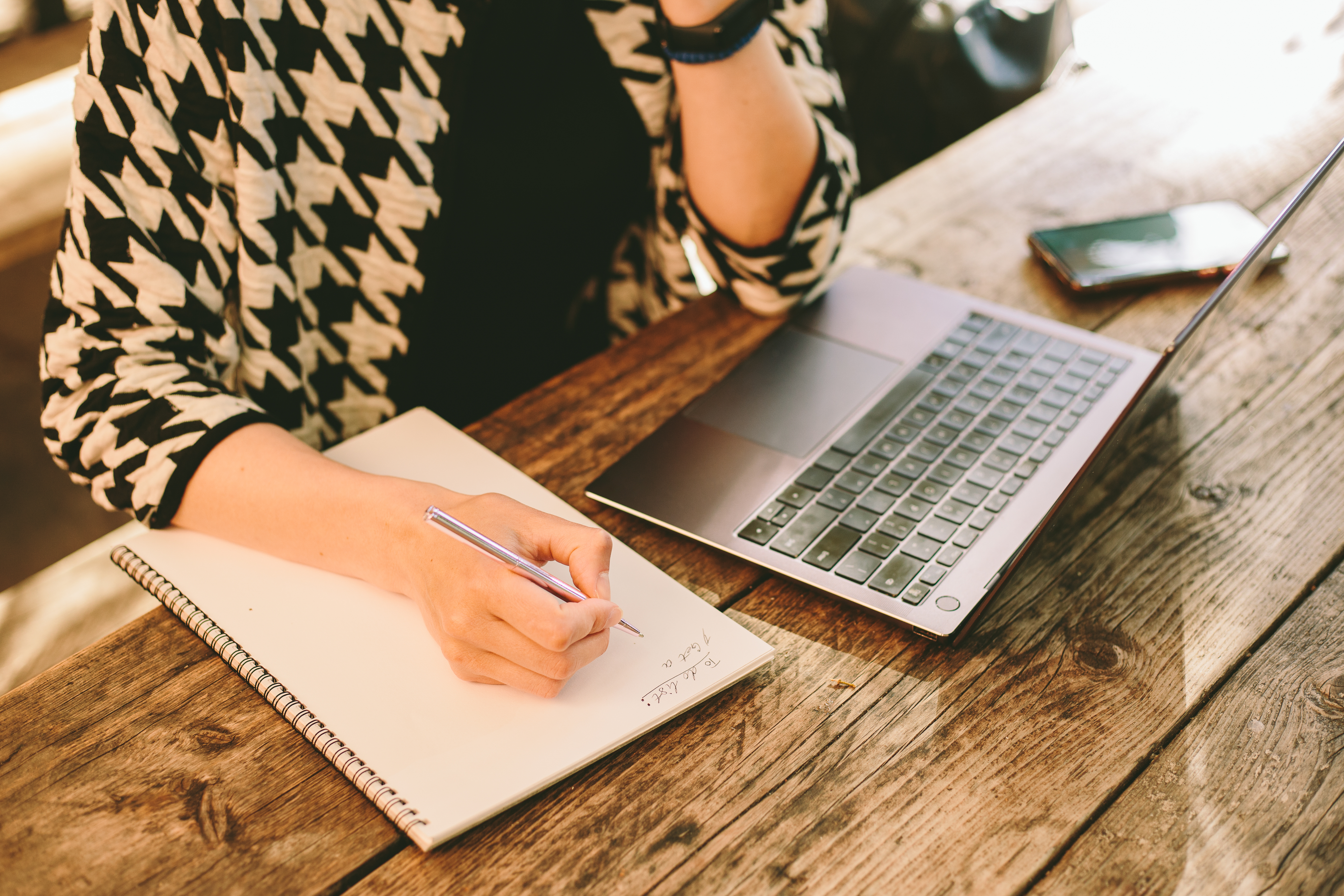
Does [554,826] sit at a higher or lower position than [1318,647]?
higher

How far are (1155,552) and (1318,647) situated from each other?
0.11m

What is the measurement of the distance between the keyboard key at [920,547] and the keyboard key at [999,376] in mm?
207

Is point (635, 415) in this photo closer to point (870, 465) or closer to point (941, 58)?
point (870, 465)

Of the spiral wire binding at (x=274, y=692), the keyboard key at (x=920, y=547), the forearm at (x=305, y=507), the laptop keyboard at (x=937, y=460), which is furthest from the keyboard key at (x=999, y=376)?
the spiral wire binding at (x=274, y=692)

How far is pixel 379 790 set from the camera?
47 centimetres

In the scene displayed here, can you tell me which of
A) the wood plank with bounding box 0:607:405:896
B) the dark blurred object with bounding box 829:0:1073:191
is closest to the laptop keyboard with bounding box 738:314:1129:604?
the wood plank with bounding box 0:607:405:896

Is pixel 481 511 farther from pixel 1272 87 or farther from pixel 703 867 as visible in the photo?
pixel 1272 87

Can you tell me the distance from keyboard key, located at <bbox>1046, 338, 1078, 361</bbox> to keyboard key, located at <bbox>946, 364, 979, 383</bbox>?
2.8 inches

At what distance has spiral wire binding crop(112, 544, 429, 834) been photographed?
46 cm

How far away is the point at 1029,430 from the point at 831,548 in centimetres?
21

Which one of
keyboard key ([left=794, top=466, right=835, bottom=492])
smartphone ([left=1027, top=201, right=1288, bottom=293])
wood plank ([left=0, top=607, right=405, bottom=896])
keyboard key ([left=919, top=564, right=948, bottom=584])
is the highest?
wood plank ([left=0, top=607, right=405, bottom=896])

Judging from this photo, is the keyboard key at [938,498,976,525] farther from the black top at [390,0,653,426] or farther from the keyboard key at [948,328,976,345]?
the black top at [390,0,653,426]

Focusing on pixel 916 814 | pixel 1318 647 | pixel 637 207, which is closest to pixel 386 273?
pixel 637 207

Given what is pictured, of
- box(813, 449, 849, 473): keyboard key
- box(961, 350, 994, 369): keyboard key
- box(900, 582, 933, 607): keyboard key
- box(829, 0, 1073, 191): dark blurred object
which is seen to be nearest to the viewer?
box(900, 582, 933, 607): keyboard key
